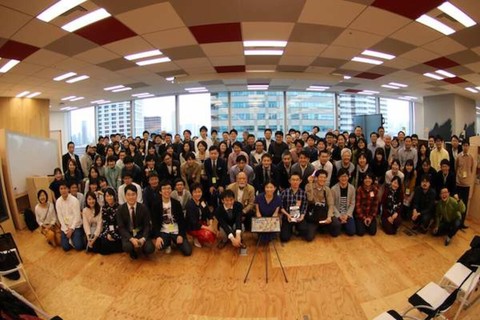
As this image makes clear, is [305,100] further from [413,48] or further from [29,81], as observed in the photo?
[29,81]

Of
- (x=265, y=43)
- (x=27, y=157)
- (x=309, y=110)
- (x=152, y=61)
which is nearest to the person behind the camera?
(x=265, y=43)

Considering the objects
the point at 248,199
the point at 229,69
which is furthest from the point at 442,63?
the point at 248,199

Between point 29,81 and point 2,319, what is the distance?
22.5 feet

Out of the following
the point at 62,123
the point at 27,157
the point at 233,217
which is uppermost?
the point at 62,123

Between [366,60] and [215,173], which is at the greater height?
[366,60]

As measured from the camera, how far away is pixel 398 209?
4.10m

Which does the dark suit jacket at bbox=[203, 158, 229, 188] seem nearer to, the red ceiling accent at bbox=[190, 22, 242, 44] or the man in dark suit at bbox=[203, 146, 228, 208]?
the man in dark suit at bbox=[203, 146, 228, 208]

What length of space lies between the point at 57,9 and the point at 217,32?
7.30 ft

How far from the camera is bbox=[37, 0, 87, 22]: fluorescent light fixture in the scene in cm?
315

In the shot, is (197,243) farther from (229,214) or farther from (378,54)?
(378,54)

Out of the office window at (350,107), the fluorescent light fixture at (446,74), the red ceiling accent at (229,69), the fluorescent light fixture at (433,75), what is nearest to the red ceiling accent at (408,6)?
the red ceiling accent at (229,69)

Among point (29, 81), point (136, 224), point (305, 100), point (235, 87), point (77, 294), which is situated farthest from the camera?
point (305, 100)

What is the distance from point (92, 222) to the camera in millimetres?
3699

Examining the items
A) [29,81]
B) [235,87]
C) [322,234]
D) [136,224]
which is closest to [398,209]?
[322,234]
